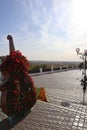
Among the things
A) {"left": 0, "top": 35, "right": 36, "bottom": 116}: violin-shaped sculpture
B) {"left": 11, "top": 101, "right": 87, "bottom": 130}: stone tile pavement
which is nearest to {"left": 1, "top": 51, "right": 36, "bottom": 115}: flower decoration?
{"left": 0, "top": 35, "right": 36, "bottom": 116}: violin-shaped sculpture

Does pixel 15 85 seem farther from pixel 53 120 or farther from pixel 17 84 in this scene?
pixel 53 120

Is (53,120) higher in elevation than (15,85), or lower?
lower

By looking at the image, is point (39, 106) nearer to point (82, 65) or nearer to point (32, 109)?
Answer: point (32, 109)

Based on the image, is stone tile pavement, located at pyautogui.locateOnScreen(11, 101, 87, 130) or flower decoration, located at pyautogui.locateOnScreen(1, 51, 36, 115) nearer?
stone tile pavement, located at pyautogui.locateOnScreen(11, 101, 87, 130)

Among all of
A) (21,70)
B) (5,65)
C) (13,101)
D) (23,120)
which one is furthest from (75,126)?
(5,65)

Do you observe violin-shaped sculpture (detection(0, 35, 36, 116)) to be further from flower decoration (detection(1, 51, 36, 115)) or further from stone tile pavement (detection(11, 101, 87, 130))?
stone tile pavement (detection(11, 101, 87, 130))

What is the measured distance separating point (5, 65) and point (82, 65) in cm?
520

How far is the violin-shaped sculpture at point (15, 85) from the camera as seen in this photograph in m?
5.97

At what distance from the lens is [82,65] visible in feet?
33.1

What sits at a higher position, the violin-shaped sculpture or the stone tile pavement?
the violin-shaped sculpture

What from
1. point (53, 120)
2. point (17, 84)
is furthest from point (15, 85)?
point (53, 120)

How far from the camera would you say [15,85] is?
20.2 feet

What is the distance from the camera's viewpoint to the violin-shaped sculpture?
19.6ft

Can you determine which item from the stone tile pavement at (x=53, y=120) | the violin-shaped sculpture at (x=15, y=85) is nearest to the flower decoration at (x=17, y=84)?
the violin-shaped sculpture at (x=15, y=85)
